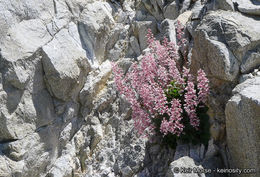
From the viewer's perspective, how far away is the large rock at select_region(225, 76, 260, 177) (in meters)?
4.54

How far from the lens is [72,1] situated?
8.19 m

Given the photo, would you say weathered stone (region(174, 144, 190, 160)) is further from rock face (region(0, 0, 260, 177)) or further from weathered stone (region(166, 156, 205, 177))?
weathered stone (region(166, 156, 205, 177))

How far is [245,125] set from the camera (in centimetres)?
470

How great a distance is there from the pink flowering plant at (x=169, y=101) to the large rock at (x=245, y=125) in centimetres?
60

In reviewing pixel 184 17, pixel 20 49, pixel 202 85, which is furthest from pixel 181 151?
pixel 20 49

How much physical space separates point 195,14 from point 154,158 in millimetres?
3694

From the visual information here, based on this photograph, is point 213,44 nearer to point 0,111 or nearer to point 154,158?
point 154,158

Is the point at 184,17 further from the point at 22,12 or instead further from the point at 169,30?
the point at 22,12

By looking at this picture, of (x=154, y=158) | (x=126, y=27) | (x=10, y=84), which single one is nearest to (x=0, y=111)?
(x=10, y=84)

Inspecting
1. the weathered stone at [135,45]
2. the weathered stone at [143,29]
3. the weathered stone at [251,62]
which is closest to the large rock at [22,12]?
the weathered stone at [135,45]

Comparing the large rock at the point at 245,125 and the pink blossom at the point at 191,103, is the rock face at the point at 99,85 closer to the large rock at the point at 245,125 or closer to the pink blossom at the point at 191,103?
the large rock at the point at 245,125

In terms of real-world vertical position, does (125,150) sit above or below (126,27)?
below

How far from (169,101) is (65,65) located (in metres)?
2.92

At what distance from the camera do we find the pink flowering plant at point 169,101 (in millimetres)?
5297
